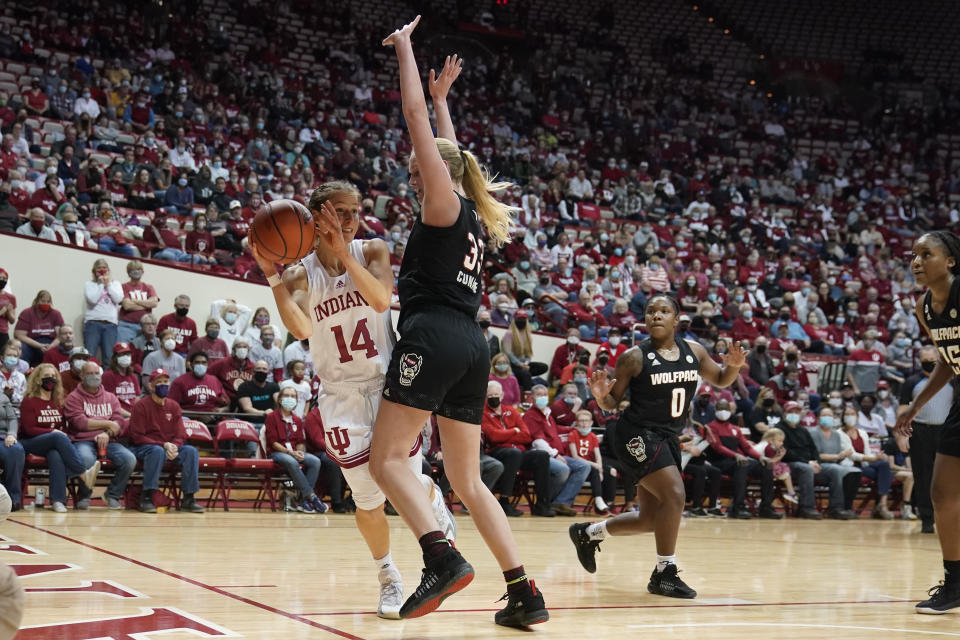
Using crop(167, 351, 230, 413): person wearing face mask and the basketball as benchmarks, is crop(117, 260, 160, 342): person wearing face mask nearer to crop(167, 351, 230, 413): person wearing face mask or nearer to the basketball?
crop(167, 351, 230, 413): person wearing face mask

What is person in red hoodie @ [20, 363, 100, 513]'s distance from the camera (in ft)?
32.8

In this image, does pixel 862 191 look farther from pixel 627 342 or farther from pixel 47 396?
pixel 47 396

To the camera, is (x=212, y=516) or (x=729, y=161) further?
(x=729, y=161)

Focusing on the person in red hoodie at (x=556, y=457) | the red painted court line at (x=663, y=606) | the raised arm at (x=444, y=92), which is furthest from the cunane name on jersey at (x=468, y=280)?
the person in red hoodie at (x=556, y=457)

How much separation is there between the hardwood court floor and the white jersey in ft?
3.51

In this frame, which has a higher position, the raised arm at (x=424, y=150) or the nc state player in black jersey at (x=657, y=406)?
the raised arm at (x=424, y=150)

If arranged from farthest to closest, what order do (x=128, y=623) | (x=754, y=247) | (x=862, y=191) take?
(x=862, y=191) < (x=754, y=247) < (x=128, y=623)

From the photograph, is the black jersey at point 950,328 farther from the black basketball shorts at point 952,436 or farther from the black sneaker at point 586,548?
the black sneaker at point 586,548

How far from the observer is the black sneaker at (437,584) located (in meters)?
3.99

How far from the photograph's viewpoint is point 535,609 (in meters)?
4.27

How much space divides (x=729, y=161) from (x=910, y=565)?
821 inches

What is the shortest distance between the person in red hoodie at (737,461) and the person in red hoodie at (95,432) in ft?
23.8

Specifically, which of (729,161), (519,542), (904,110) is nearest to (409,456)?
(519,542)

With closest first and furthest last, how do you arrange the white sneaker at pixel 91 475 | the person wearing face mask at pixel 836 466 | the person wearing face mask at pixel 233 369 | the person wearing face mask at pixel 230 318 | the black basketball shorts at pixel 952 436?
the black basketball shorts at pixel 952 436
the white sneaker at pixel 91 475
the person wearing face mask at pixel 233 369
the person wearing face mask at pixel 230 318
the person wearing face mask at pixel 836 466
